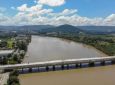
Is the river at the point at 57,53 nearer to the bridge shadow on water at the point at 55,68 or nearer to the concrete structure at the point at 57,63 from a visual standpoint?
the bridge shadow on water at the point at 55,68

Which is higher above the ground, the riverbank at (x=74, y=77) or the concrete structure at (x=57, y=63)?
the concrete structure at (x=57, y=63)

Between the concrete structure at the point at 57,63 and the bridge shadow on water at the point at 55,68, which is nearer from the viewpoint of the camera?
the concrete structure at the point at 57,63

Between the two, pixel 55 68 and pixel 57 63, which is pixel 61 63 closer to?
pixel 57 63

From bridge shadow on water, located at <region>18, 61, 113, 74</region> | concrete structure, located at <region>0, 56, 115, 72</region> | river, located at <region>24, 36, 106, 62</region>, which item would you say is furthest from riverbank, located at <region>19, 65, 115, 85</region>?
river, located at <region>24, 36, 106, 62</region>

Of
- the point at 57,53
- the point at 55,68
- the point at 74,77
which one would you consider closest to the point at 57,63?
the point at 55,68

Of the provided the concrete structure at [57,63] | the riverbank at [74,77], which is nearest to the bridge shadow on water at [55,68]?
the concrete structure at [57,63]

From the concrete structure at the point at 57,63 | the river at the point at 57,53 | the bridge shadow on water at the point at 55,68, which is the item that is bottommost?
the bridge shadow on water at the point at 55,68

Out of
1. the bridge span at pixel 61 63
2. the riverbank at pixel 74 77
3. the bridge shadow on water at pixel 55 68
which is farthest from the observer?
the bridge shadow on water at pixel 55 68

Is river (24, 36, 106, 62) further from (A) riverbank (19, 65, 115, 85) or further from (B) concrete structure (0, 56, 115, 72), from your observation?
(A) riverbank (19, 65, 115, 85)

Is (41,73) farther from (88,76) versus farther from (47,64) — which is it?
(88,76)
